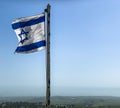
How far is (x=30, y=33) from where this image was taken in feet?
38.7

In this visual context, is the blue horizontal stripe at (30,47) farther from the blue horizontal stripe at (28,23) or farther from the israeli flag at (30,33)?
the blue horizontal stripe at (28,23)

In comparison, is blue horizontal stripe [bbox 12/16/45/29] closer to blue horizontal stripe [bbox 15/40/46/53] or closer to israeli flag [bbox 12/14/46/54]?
israeli flag [bbox 12/14/46/54]

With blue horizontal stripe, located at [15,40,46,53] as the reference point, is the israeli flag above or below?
above

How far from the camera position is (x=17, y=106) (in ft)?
595

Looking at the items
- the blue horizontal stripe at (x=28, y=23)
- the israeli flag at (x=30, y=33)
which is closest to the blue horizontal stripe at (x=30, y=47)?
the israeli flag at (x=30, y=33)

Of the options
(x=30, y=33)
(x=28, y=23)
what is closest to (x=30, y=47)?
(x=30, y=33)

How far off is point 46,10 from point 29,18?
0.74 metres

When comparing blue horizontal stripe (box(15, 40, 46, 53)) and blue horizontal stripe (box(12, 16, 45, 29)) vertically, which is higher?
blue horizontal stripe (box(12, 16, 45, 29))

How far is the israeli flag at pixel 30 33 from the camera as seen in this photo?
11.7 metres

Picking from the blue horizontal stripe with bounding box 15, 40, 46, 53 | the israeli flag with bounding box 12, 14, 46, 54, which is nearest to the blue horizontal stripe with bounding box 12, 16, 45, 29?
the israeli flag with bounding box 12, 14, 46, 54

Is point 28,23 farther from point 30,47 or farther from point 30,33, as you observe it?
point 30,47

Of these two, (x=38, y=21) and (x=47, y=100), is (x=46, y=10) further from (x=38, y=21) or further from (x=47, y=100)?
(x=47, y=100)

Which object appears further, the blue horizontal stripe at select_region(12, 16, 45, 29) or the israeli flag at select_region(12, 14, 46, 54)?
the blue horizontal stripe at select_region(12, 16, 45, 29)

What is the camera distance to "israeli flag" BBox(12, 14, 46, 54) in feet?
38.4
